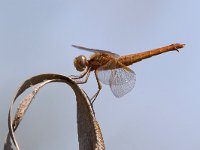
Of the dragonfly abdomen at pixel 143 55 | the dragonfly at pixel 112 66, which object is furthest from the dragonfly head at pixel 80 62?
the dragonfly abdomen at pixel 143 55

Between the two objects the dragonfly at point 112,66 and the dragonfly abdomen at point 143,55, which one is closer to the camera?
the dragonfly at point 112,66

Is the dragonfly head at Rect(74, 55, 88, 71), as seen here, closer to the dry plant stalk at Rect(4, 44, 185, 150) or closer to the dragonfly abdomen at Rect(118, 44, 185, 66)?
the dragonfly abdomen at Rect(118, 44, 185, 66)

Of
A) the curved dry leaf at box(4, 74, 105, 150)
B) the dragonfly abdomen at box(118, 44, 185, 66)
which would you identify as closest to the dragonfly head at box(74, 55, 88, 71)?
the dragonfly abdomen at box(118, 44, 185, 66)

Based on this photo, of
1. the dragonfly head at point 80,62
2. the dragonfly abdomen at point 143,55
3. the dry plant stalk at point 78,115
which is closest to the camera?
the dry plant stalk at point 78,115

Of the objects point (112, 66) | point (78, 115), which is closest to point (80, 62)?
point (112, 66)

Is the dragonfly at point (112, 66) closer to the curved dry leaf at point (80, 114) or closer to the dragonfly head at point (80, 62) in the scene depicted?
the dragonfly head at point (80, 62)
